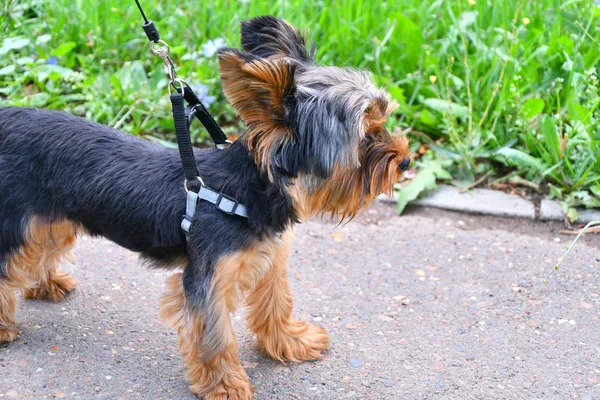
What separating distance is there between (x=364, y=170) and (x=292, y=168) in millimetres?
315

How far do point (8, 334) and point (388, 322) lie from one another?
2027mm

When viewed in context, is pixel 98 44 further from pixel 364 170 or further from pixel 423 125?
pixel 364 170

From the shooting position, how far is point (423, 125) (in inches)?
233

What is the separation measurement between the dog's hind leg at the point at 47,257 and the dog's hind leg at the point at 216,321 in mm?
659

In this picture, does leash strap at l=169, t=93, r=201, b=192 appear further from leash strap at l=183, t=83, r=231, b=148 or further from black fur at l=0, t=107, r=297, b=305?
leash strap at l=183, t=83, r=231, b=148

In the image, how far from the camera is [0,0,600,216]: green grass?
544 centimetres

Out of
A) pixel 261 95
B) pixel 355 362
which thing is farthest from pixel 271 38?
pixel 355 362

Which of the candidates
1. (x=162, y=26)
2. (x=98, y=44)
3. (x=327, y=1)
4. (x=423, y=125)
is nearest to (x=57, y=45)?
(x=98, y=44)

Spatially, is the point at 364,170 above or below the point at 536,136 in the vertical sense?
above

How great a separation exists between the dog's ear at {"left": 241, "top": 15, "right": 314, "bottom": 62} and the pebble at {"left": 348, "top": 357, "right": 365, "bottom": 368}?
158 cm

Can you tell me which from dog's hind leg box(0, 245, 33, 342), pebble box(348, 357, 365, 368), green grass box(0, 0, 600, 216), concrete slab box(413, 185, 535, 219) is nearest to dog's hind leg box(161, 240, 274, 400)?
pebble box(348, 357, 365, 368)

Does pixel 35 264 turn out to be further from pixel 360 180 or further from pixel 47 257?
pixel 360 180

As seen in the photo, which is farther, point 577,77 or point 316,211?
point 577,77

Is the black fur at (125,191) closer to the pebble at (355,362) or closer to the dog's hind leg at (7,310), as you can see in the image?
the dog's hind leg at (7,310)
